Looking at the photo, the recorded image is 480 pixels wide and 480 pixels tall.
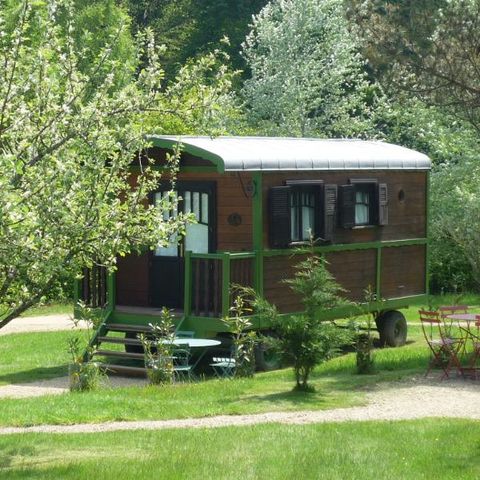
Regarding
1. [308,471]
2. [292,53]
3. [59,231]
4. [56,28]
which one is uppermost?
[292,53]

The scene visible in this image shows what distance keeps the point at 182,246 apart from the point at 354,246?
3.01 m

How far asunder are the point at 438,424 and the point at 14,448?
434 cm

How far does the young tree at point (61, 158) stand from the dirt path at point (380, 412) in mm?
2303

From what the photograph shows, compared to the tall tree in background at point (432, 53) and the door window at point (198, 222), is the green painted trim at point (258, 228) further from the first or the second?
the tall tree in background at point (432, 53)

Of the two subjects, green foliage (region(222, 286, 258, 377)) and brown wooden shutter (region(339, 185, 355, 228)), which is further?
brown wooden shutter (region(339, 185, 355, 228))

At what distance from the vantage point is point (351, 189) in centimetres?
2052

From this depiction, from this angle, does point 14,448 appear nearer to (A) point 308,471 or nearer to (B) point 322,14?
(A) point 308,471

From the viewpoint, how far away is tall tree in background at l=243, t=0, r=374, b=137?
121 ft

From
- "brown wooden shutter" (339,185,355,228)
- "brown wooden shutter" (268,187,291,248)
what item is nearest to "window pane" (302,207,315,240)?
"brown wooden shutter" (339,185,355,228)

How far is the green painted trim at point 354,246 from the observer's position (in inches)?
746

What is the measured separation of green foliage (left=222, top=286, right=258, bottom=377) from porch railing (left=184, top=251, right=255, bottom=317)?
7.3 inches

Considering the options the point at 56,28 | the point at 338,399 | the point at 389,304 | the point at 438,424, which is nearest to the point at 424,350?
the point at 389,304

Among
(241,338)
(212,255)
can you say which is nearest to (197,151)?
(212,255)

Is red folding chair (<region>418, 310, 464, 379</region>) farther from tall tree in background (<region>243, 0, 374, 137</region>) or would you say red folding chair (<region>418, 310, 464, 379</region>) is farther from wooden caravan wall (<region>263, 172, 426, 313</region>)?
tall tree in background (<region>243, 0, 374, 137</region>)
